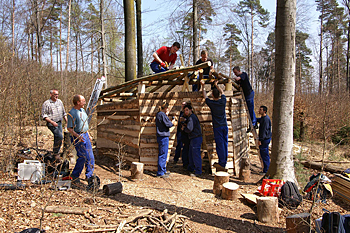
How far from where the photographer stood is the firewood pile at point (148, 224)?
3.66 meters

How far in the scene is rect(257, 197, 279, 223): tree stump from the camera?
433 centimetres

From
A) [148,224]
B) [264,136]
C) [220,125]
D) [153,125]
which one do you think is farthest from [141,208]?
[264,136]

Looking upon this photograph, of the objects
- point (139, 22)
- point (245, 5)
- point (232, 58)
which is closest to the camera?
point (139, 22)

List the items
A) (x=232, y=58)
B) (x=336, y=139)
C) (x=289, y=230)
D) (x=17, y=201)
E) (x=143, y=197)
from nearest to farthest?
(x=289, y=230) → (x=17, y=201) → (x=143, y=197) → (x=336, y=139) → (x=232, y=58)

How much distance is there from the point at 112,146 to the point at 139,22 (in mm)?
6436

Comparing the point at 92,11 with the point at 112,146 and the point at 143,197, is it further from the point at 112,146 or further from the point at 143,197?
the point at 143,197

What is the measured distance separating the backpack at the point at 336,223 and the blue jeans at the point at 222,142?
3658 mm

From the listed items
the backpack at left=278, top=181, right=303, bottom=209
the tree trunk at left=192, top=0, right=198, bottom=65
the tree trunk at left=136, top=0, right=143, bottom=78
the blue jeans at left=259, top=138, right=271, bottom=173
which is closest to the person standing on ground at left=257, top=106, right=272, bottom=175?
the blue jeans at left=259, top=138, right=271, bottom=173

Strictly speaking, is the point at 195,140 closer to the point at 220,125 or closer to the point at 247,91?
the point at 220,125

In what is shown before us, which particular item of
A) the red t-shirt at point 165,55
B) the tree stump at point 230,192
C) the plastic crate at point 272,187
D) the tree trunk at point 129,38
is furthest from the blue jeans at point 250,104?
the tree trunk at point 129,38

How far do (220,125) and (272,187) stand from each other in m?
2.29

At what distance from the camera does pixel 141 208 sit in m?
4.51

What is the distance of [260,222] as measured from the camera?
14.3 feet

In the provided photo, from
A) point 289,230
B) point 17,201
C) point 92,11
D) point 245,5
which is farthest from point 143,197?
point 245,5
